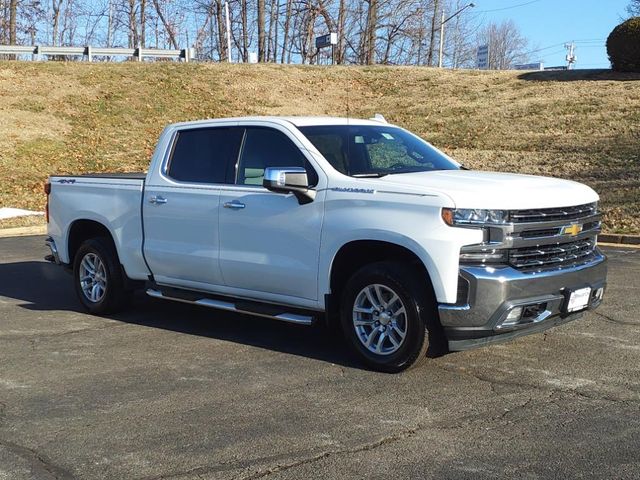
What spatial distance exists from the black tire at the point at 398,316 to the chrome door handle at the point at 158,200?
2.15 metres

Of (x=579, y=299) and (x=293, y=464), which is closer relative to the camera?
(x=293, y=464)

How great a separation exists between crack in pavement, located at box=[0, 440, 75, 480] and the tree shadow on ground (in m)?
26.5

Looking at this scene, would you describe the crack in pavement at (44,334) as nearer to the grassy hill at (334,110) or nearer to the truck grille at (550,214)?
the truck grille at (550,214)

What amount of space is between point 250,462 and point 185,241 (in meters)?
3.15

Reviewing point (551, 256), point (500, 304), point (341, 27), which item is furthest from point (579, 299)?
point (341, 27)

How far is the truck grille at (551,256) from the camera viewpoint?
5496 millimetres

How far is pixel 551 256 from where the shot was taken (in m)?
5.71

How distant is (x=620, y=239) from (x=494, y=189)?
852 cm

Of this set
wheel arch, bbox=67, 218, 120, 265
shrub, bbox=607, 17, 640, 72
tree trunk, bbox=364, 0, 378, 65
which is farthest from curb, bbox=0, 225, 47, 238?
tree trunk, bbox=364, 0, 378, 65

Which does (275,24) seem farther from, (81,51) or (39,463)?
(39,463)

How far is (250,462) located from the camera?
427cm

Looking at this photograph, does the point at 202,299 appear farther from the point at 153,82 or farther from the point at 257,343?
the point at 153,82

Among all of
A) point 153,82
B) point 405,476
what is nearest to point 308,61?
point 153,82

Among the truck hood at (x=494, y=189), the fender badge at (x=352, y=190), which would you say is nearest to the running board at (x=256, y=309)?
the fender badge at (x=352, y=190)
